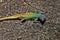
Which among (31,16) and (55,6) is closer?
(31,16)

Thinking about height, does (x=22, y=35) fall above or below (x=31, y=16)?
below

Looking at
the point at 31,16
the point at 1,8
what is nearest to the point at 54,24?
the point at 31,16

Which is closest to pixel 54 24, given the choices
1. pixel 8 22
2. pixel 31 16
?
pixel 31 16

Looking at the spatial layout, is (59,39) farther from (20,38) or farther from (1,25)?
(1,25)

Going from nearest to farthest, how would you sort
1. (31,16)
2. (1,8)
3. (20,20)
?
(31,16)
(20,20)
(1,8)

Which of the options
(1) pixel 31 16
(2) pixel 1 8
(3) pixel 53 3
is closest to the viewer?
(1) pixel 31 16

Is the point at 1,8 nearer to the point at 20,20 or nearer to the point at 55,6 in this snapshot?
the point at 20,20
